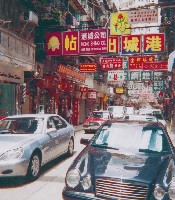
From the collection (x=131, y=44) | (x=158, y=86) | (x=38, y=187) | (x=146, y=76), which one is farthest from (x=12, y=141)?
(x=158, y=86)

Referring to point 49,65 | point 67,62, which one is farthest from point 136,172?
point 67,62

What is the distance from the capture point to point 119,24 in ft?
57.8

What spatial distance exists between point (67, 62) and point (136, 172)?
24919 mm

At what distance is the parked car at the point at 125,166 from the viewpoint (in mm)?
4387

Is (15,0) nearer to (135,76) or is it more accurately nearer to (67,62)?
(67,62)

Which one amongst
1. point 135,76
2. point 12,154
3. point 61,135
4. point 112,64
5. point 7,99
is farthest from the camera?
point 135,76

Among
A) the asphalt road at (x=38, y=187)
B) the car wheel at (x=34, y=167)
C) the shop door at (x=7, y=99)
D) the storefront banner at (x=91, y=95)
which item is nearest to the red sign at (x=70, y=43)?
the shop door at (x=7, y=99)

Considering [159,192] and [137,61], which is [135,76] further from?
[159,192]

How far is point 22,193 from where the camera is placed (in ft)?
21.6

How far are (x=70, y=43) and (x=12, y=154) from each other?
43.3 feet

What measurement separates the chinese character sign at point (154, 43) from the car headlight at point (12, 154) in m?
14.1

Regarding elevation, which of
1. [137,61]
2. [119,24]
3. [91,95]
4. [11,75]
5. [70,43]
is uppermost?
[119,24]

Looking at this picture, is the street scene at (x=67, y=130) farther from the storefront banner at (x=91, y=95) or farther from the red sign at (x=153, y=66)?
the storefront banner at (x=91, y=95)

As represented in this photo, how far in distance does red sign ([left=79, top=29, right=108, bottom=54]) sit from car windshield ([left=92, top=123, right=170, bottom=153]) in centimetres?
1235
